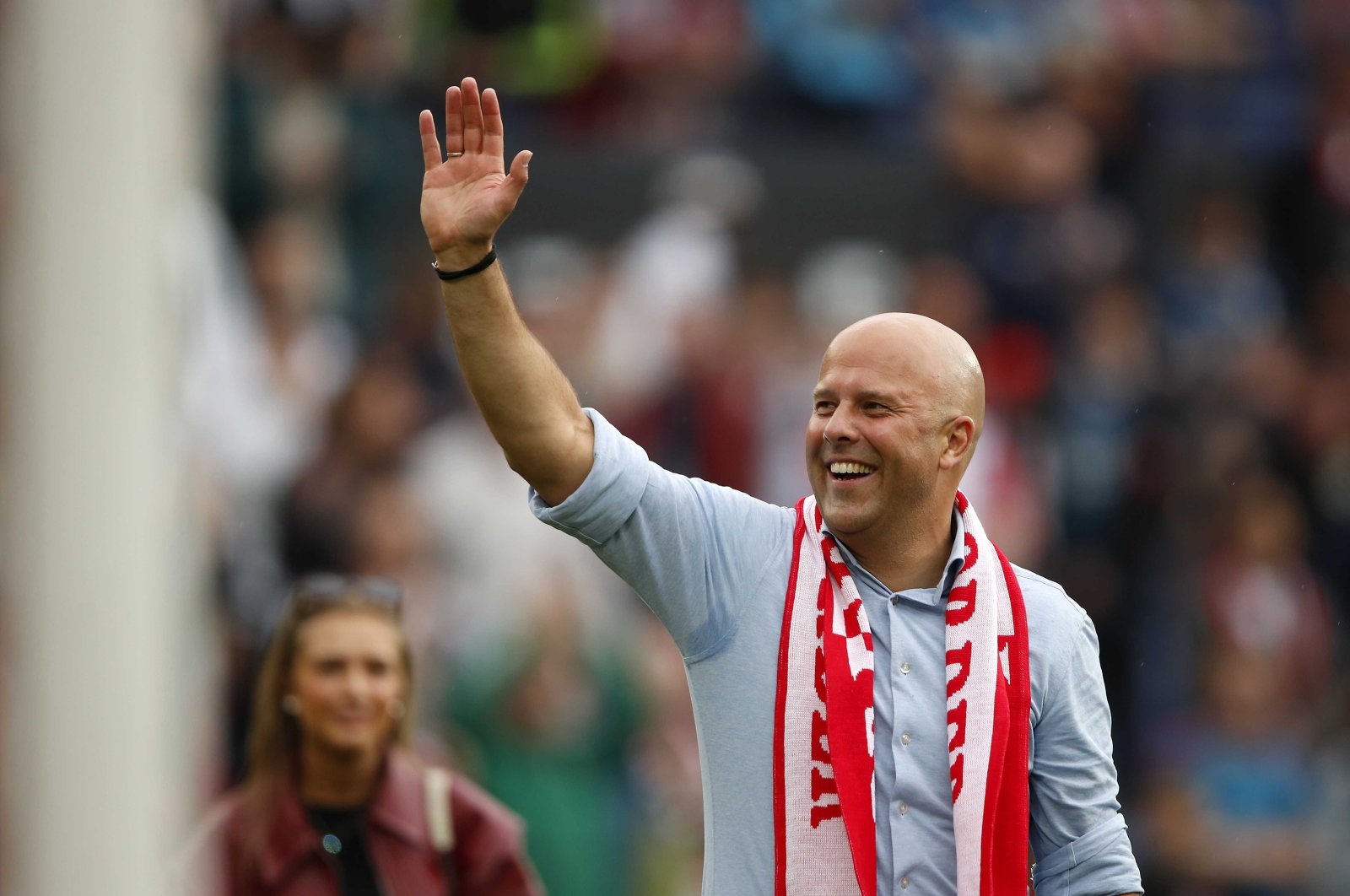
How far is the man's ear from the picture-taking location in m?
3.79

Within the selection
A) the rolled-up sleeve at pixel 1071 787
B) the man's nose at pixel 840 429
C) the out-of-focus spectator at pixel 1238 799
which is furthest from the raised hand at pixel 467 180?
the out-of-focus spectator at pixel 1238 799

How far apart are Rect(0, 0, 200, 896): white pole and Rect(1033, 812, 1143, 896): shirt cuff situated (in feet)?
6.85

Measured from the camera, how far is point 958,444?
12.5ft

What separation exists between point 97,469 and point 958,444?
2.13 m

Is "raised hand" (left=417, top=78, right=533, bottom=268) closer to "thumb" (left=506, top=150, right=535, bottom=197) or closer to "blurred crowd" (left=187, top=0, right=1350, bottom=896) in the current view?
"thumb" (left=506, top=150, right=535, bottom=197)

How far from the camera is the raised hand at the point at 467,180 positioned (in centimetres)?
336

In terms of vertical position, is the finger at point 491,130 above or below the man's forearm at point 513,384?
above

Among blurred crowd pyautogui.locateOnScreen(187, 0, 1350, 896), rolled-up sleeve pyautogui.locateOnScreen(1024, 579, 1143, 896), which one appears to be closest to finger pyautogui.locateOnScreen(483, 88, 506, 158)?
rolled-up sleeve pyautogui.locateOnScreen(1024, 579, 1143, 896)

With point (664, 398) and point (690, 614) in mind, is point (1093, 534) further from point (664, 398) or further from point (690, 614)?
point (690, 614)

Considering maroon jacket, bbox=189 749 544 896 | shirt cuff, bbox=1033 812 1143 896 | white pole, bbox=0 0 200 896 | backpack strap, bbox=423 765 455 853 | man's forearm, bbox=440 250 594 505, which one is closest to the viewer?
white pole, bbox=0 0 200 896

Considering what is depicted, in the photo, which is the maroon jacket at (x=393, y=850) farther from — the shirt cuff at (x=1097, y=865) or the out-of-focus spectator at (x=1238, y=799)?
the out-of-focus spectator at (x=1238, y=799)

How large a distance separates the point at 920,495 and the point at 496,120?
1031 millimetres

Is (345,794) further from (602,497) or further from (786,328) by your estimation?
(786,328)

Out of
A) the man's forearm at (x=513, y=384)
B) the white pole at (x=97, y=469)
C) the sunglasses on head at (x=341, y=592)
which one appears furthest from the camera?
the sunglasses on head at (x=341, y=592)
